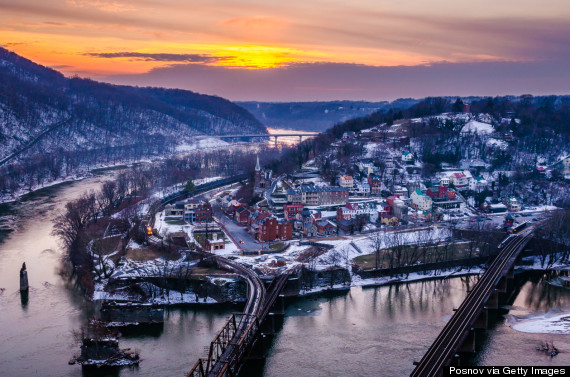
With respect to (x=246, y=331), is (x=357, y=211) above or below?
above

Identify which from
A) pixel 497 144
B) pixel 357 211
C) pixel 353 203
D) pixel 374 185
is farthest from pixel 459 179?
pixel 357 211

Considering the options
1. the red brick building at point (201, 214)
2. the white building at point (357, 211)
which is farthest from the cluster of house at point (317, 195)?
the red brick building at point (201, 214)

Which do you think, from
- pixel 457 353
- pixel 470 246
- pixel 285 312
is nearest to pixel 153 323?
pixel 285 312

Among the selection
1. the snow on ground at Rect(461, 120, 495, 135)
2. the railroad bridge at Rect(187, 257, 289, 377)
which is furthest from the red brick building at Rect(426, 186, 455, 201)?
the railroad bridge at Rect(187, 257, 289, 377)

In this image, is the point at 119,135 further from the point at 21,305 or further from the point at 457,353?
the point at 457,353

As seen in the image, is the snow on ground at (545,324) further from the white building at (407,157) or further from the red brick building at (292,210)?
the white building at (407,157)

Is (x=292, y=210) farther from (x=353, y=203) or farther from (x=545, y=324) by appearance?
(x=545, y=324)

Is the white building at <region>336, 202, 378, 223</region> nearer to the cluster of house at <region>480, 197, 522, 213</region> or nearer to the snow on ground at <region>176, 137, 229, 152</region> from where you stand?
the cluster of house at <region>480, 197, 522, 213</region>
